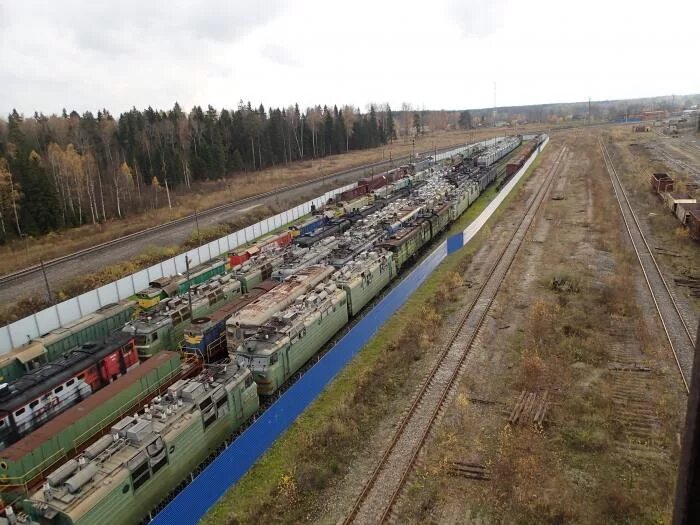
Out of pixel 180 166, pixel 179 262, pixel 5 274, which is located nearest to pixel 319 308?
pixel 179 262

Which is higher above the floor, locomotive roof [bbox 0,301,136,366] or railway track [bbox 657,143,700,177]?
railway track [bbox 657,143,700,177]

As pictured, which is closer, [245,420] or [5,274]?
[245,420]

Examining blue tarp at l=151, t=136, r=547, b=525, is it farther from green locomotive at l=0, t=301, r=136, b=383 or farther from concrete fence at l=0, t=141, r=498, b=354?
concrete fence at l=0, t=141, r=498, b=354

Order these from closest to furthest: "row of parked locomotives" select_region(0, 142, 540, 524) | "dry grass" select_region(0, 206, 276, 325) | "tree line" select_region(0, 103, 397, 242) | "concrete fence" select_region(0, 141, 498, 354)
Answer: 1. "row of parked locomotives" select_region(0, 142, 540, 524)
2. "concrete fence" select_region(0, 141, 498, 354)
3. "dry grass" select_region(0, 206, 276, 325)
4. "tree line" select_region(0, 103, 397, 242)

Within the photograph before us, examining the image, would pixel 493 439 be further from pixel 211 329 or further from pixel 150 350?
pixel 150 350

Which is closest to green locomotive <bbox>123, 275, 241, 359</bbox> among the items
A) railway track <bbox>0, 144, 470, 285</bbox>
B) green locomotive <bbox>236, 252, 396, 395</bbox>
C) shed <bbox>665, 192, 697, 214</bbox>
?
green locomotive <bbox>236, 252, 396, 395</bbox>

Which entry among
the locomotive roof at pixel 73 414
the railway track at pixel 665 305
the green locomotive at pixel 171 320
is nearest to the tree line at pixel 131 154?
the green locomotive at pixel 171 320

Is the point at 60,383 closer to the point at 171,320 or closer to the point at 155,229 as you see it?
the point at 171,320
